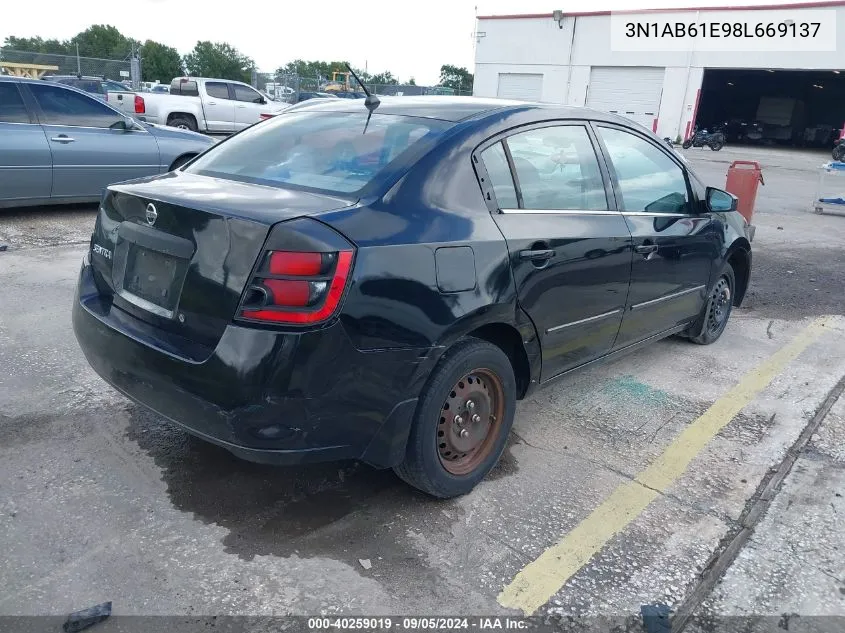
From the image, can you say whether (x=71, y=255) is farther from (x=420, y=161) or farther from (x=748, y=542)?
(x=748, y=542)

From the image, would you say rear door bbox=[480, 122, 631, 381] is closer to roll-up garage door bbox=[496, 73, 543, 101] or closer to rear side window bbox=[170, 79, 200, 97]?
rear side window bbox=[170, 79, 200, 97]

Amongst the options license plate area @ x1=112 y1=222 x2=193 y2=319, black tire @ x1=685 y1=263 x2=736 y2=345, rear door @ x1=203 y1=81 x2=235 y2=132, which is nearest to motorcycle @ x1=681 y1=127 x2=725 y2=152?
rear door @ x1=203 y1=81 x2=235 y2=132

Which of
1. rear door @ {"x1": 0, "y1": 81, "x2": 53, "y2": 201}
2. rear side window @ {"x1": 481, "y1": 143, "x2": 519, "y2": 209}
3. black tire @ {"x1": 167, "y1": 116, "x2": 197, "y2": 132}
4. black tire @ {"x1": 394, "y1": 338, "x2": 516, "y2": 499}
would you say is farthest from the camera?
black tire @ {"x1": 167, "y1": 116, "x2": 197, "y2": 132}

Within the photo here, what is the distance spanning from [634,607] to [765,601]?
51 centimetres

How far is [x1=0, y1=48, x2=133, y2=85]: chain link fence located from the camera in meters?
26.4

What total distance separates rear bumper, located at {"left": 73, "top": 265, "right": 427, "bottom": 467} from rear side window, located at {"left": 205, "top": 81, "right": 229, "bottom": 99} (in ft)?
55.3

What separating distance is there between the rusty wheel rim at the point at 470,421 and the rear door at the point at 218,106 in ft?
55.0

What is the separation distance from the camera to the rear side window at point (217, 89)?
18016 millimetres

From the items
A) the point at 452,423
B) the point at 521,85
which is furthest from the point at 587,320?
the point at 521,85

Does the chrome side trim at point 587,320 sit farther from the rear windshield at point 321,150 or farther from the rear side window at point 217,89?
the rear side window at point 217,89

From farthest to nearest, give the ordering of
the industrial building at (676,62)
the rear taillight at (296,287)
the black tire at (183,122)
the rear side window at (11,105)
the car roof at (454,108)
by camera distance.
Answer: the industrial building at (676,62)
the black tire at (183,122)
the rear side window at (11,105)
the car roof at (454,108)
the rear taillight at (296,287)

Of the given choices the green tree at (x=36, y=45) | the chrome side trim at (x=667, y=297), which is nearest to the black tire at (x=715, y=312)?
the chrome side trim at (x=667, y=297)

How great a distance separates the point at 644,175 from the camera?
162 inches

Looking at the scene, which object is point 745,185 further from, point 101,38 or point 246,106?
point 101,38
